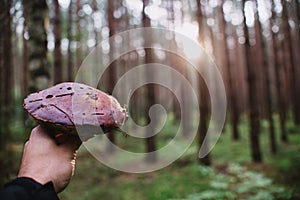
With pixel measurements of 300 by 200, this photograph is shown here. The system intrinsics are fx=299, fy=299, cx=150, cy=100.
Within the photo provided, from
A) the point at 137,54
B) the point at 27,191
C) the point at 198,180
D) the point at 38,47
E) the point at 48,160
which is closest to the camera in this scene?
the point at 27,191

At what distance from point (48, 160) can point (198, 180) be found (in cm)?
949

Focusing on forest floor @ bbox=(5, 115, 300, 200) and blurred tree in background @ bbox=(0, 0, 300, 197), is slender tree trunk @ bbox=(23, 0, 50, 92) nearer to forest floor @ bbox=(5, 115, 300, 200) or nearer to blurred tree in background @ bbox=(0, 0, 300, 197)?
blurred tree in background @ bbox=(0, 0, 300, 197)

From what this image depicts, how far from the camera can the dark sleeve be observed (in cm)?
95

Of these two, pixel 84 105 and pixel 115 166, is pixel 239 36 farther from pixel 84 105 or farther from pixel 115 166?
pixel 84 105

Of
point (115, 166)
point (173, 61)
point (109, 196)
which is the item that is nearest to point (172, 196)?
point (109, 196)

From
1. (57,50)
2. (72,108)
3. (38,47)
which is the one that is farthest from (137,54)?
(72,108)

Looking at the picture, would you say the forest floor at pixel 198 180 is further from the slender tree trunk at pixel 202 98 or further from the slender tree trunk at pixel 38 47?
the slender tree trunk at pixel 38 47

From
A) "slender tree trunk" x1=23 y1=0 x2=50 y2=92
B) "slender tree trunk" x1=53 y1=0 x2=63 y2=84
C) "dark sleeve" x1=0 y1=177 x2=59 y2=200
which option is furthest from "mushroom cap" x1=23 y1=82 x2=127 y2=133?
"slender tree trunk" x1=53 y1=0 x2=63 y2=84

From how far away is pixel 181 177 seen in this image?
414 inches

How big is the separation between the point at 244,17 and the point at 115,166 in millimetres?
8512

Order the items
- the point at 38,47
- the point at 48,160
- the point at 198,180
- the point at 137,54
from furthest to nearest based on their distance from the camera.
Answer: the point at 137,54, the point at 198,180, the point at 38,47, the point at 48,160

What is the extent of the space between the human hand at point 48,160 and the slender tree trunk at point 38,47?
404 cm

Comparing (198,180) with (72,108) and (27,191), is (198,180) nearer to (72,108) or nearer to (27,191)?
(72,108)

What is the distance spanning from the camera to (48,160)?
1.16m
